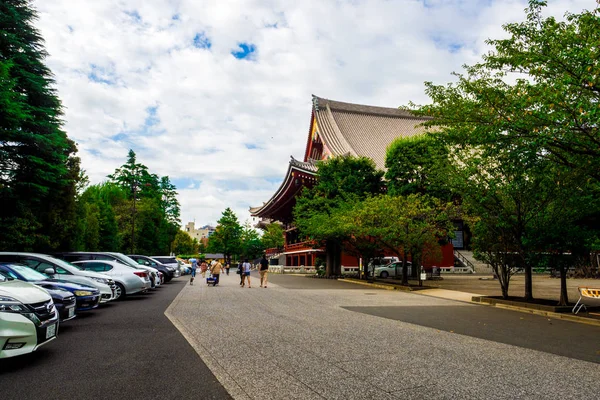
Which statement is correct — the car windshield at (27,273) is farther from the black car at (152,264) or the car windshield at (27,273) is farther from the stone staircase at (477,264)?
the stone staircase at (477,264)

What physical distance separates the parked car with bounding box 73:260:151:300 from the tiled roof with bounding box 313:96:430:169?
27.0 m

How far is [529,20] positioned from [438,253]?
15.5 meters

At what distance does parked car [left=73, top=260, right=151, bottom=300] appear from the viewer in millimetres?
14797

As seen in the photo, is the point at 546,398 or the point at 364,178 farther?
the point at 364,178

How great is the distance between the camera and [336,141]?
140ft

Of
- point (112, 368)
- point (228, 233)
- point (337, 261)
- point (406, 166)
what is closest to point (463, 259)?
point (337, 261)

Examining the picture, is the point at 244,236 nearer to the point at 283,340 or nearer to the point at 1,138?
the point at 1,138

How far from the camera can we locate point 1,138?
17.5 meters

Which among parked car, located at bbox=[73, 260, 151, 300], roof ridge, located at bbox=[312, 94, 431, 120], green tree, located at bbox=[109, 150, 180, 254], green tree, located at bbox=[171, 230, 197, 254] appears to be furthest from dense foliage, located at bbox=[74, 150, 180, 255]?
green tree, located at bbox=[171, 230, 197, 254]

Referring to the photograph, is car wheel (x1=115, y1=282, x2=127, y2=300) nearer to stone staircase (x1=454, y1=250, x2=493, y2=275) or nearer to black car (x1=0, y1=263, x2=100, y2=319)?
black car (x1=0, y1=263, x2=100, y2=319)

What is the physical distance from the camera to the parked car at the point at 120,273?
14.8 metres

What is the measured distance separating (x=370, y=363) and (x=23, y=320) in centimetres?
453

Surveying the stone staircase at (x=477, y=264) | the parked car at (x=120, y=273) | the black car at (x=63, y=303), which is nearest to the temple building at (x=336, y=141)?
the stone staircase at (x=477, y=264)

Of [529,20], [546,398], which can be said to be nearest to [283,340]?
[546,398]
